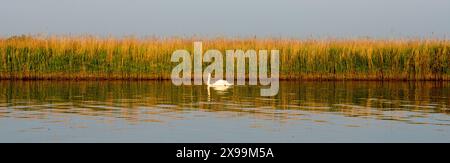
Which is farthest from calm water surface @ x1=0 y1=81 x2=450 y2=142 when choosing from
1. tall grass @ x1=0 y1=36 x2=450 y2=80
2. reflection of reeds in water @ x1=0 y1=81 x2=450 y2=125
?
tall grass @ x1=0 y1=36 x2=450 y2=80

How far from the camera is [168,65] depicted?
84.8ft

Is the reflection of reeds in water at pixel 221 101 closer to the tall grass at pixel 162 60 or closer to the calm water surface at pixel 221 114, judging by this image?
the calm water surface at pixel 221 114

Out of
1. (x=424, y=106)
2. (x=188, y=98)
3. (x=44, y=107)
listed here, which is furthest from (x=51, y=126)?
Answer: (x=424, y=106)

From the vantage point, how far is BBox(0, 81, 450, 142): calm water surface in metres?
11.1

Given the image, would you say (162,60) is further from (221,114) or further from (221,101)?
(221,114)

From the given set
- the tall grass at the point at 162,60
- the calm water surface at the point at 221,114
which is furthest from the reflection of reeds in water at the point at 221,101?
the tall grass at the point at 162,60

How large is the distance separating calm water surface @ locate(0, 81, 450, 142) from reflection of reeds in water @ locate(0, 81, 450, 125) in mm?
18

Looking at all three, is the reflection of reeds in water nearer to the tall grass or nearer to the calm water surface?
the calm water surface

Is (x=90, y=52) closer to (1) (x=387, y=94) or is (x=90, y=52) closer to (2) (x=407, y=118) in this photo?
(1) (x=387, y=94)

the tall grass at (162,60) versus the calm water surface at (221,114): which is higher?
the tall grass at (162,60)

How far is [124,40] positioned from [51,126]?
49.5ft

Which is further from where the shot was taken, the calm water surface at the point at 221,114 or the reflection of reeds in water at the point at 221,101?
the reflection of reeds in water at the point at 221,101

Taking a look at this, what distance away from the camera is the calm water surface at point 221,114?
11102 millimetres

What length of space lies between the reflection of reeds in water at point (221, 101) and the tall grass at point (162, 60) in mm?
2816
